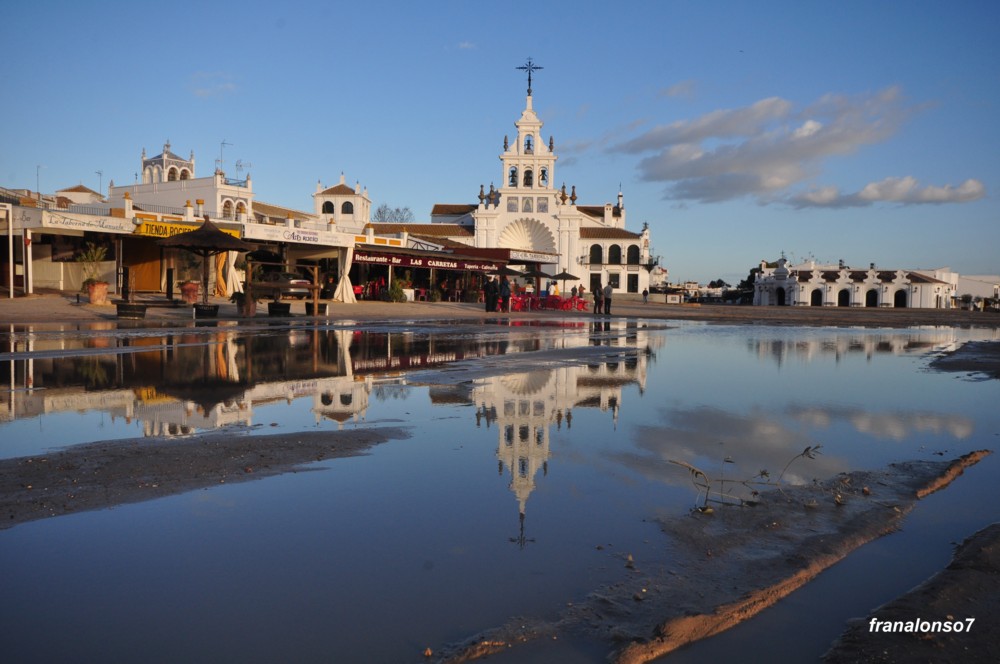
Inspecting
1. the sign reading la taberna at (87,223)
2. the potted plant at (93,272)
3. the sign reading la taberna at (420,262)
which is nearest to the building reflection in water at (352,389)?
the potted plant at (93,272)

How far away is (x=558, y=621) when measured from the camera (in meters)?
2.88

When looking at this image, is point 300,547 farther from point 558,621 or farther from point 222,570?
point 558,621

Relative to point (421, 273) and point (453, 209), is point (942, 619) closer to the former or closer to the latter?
point (421, 273)

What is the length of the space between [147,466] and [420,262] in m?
37.8

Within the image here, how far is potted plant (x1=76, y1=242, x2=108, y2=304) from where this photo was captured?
86.2 ft

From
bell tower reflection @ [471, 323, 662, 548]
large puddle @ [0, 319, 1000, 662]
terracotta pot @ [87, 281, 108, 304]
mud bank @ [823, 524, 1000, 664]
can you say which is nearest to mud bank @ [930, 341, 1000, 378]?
large puddle @ [0, 319, 1000, 662]

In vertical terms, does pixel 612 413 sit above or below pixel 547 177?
below

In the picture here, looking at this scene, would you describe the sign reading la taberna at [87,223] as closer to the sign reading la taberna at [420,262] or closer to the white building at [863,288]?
the sign reading la taberna at [420,262]

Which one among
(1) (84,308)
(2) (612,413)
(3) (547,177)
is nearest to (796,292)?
(3) (547,177)

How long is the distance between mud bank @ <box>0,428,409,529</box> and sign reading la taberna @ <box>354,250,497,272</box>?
110 ft

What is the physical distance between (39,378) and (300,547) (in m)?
7.35

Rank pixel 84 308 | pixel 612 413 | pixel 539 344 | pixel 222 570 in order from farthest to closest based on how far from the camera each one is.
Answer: pixel 84 308 < pixel 539 344 < pixel 612 413 < pixel 222 570

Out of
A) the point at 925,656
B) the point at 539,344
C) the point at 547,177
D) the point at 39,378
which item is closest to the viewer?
the point at 925,656

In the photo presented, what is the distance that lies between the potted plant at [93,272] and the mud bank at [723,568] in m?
26.7
